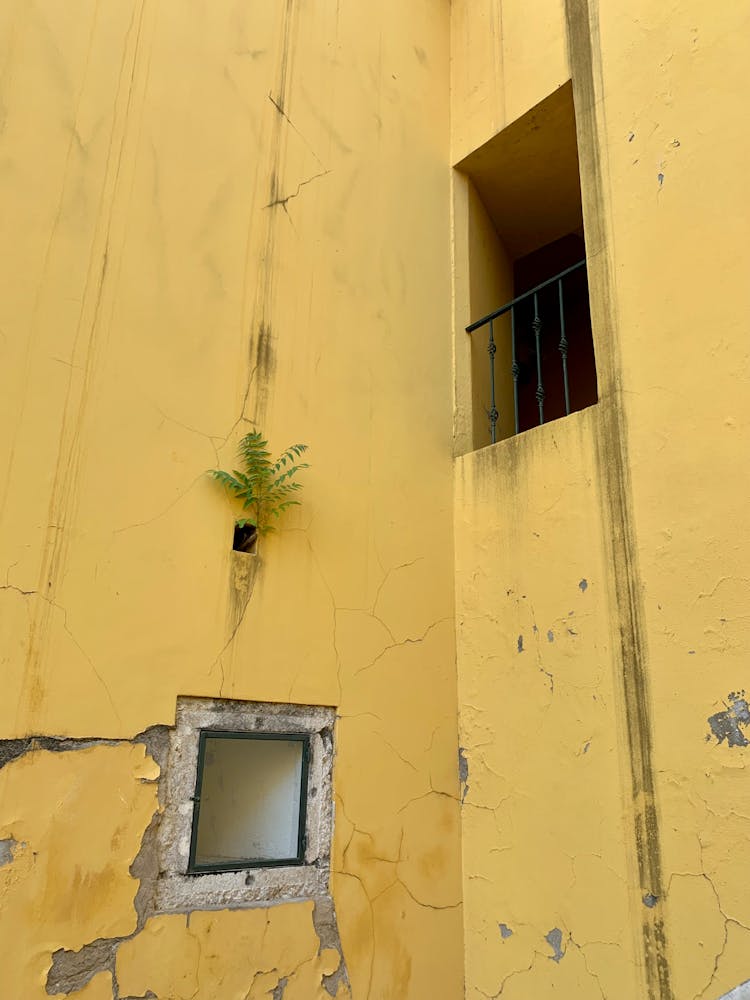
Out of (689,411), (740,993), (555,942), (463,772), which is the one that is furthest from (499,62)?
(740,993)

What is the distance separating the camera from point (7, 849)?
228 cm

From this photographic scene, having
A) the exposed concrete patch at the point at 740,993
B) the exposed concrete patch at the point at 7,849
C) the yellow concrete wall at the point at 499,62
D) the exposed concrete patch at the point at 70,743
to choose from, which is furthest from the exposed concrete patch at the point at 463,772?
the yellow concrete wall at the point at 499,62

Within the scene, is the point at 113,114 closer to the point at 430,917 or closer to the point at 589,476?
the point at 589,476

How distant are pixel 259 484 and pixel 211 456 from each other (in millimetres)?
215

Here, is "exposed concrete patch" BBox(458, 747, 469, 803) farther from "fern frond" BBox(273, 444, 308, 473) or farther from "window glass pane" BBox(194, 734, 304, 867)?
"fern frond" BBox(273, 444, 308, 473)

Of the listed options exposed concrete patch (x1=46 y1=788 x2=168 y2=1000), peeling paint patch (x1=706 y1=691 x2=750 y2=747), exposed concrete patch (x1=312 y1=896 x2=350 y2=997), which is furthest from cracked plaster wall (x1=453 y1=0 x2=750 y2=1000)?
exposed concrete patch (x1=46 y1=788 x2=168 y2=1000)

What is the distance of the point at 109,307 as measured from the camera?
2.88m

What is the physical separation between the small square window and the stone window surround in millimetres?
29

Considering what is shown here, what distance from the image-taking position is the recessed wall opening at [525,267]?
14.3 ft

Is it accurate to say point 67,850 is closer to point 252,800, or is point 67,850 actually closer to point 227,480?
point 252,800

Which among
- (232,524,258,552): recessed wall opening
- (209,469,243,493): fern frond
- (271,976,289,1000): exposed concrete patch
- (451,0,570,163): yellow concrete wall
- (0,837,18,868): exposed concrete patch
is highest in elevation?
(451,0,570,163): yellow concrete wall

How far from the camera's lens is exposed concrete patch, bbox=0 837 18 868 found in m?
2.27

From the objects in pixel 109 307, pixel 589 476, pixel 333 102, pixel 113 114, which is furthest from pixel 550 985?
pixel 333 102

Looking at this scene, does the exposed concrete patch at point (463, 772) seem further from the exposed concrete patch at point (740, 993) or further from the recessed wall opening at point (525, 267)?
the recessed wall opening at point (525, 267)
